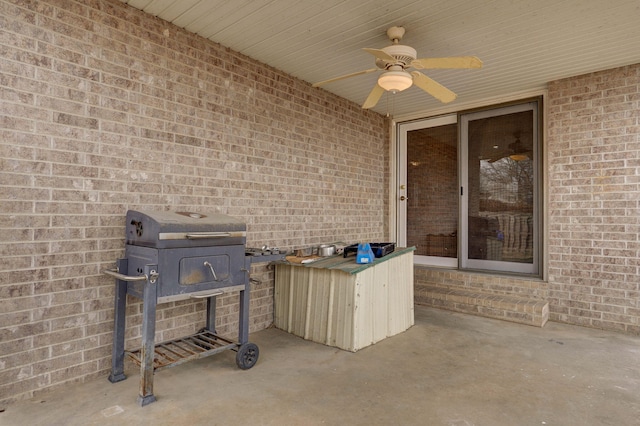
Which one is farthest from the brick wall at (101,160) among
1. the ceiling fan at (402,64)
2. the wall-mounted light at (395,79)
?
the wall-mounted light at (395,79)

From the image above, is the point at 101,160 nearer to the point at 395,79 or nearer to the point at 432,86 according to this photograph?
the point at 395,79

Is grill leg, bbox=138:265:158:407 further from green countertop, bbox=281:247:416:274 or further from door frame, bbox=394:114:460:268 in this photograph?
door frame, bbox=394:114:460:268

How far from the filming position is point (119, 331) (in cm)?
275

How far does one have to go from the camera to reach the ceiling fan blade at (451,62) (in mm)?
2662

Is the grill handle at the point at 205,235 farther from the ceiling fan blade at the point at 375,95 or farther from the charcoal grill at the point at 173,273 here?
the ceiling fan blade at the point at 375,95

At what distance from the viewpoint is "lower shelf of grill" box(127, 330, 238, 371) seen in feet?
8.70

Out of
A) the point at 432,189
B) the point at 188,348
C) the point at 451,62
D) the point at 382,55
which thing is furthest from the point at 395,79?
the point at 432,189

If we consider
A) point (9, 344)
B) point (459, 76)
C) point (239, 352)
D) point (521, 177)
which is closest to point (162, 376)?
point (239, 352)

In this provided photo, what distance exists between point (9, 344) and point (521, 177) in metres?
5.40

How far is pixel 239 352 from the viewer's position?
2930mm

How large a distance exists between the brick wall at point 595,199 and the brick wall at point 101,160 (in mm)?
3258

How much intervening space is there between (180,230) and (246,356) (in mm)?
1182

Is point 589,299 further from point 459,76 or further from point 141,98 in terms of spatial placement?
point 141,98

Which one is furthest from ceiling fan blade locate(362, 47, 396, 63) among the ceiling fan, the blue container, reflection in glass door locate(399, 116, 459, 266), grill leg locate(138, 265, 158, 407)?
reflection in glass door locate(399, 116, 459, 266)
